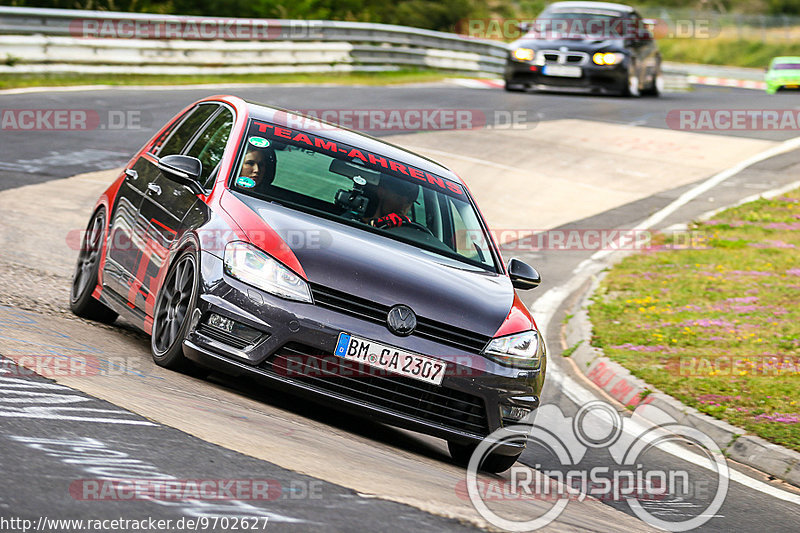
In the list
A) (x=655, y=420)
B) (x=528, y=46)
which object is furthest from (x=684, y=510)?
(x=528, y=46)

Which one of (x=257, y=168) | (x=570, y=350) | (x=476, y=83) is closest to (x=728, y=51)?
(x=476, y=83)

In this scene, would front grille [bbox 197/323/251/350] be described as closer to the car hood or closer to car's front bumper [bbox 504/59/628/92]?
the car hood

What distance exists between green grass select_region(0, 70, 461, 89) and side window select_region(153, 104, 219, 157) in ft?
39.5

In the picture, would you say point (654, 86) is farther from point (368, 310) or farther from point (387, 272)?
point (368, 310)

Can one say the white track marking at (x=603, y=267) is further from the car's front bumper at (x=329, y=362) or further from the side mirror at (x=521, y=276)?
the car's front bumper at (x=329, y=362)

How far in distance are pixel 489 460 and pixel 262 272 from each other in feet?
5.30

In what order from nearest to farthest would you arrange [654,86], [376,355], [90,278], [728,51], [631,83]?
[376,355] < [90,278] < [631,83] < [654,86] < [728,51]

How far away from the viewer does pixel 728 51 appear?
60844mm

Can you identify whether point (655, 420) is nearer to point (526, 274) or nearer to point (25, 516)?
point (526, 274)

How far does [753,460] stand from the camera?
7156mm

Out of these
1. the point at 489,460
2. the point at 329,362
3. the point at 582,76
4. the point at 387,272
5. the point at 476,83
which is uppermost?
the point at 387,272

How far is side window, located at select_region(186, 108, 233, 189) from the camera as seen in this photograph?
6828 millimetres

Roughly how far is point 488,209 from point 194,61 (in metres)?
10.5

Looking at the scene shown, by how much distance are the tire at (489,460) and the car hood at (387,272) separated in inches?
27.7
